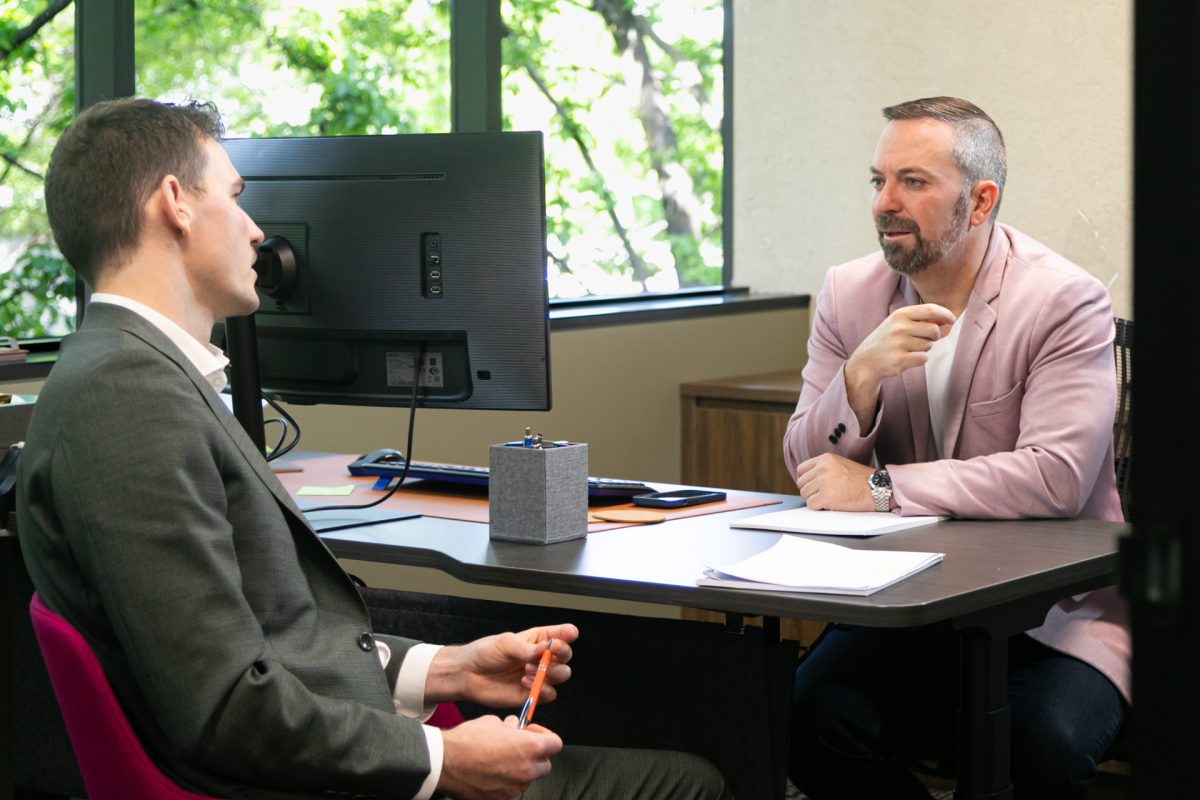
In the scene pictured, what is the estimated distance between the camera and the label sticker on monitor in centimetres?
220

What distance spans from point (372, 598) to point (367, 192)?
59 cm

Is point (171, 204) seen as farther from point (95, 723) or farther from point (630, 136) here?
point (630, 136)

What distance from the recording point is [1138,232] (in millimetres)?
463

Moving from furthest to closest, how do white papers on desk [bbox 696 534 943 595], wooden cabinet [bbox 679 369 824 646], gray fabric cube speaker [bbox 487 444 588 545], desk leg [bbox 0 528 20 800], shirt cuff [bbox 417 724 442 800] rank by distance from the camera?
wooden cabinet [bbox 679 369 824 646] < desk leg [bbox 0 528 20 800] < gray fabric cube speaker [bbox 487 444 588 545] < white papers on desk [bbox 696 534 943 595] < shirt cuff [bbox 417 724 442 800]

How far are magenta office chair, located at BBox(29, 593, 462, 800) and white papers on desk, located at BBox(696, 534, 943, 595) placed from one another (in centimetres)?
62

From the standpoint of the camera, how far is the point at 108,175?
1.48 metres

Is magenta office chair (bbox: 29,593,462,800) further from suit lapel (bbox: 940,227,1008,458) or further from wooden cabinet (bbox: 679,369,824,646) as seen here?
wooden cabinet (bbox: 679,369,824,646)

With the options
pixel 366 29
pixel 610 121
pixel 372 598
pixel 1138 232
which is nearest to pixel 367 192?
pixel 372 598

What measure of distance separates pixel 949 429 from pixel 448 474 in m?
0.77

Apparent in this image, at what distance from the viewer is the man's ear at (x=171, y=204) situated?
1497 millimetres

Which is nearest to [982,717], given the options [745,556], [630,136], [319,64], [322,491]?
[745,556]

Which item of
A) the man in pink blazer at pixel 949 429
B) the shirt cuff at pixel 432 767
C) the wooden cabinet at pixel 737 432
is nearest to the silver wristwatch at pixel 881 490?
the man in pink blazer at pixel 949 429

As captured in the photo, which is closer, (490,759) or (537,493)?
(490,759)

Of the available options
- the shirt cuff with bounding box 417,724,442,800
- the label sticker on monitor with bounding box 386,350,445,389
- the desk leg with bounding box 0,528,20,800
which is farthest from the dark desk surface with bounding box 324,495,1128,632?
the desk leg with bounding box 0,528,20,800
